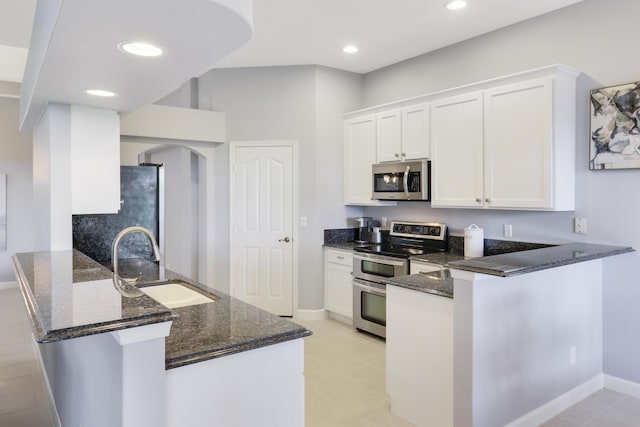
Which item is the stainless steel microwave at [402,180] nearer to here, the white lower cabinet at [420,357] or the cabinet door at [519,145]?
the cabinet door at [519,145]

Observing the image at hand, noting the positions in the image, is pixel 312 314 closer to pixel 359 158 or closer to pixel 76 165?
pixel 359 158

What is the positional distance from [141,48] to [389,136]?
3.25m

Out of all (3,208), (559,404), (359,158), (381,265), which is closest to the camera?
(559,404)

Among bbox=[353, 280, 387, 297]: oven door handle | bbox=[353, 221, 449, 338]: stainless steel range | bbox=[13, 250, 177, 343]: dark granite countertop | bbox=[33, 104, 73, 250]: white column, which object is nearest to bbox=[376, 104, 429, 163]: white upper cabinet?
bbox=[353, 221, 449, 338]: stainless steel range

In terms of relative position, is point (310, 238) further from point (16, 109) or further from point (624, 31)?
point (16, 109)

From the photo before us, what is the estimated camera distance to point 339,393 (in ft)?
10.2

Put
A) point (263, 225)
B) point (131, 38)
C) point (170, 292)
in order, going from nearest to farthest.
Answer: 1. point (131, 38)
2. point (170, 292)
3. point (263, 225)

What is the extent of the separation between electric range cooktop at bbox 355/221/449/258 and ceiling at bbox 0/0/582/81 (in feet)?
5.96

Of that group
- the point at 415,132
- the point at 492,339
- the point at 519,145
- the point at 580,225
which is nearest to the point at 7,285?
the point at 415,132

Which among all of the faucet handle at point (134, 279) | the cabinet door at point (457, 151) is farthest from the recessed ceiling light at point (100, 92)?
the cabinet door at point (457, 151)

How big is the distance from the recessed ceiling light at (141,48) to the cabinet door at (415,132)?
2985mm

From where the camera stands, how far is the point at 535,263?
2.34 meters

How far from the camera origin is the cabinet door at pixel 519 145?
10.4ft

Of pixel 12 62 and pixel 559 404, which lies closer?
pixel 559 404
